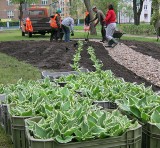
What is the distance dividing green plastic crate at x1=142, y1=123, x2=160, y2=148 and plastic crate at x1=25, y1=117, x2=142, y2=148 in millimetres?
118

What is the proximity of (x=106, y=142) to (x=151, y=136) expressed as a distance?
507 millimetres

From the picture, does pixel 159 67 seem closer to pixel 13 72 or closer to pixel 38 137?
pixel 13 72

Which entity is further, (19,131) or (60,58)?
(60,58)

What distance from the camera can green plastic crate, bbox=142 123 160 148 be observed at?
3490mm

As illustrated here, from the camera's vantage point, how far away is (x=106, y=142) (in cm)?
332

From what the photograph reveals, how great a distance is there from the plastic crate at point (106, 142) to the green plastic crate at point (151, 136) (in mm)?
118

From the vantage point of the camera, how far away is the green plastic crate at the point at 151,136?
3.49 metres

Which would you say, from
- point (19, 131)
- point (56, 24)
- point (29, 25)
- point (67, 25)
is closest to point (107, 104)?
point (19, 131)

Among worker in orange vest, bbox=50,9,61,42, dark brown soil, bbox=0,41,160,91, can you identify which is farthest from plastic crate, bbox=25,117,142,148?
worker in orange vest, bbox=50,9,61,42

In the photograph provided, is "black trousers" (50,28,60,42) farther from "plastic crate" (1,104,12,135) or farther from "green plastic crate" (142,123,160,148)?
"green plastic crate" (142,123,160,148)

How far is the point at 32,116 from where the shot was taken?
412cm

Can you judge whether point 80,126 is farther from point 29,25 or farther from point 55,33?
point 29,25

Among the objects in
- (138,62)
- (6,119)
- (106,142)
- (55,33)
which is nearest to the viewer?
(106,142)

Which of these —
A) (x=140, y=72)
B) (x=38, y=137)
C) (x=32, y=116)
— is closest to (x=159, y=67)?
(x=140, y=72)
